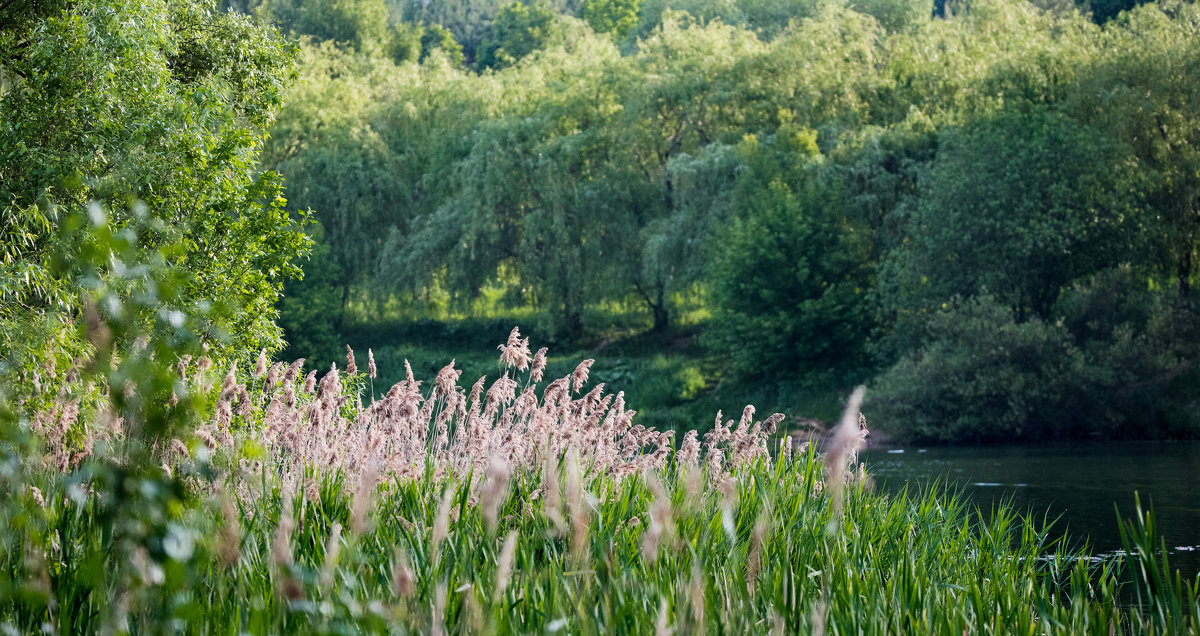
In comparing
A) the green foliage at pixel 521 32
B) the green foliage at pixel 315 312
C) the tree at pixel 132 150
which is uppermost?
the green foliage at pixel 521 32

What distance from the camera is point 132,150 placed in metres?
13.7

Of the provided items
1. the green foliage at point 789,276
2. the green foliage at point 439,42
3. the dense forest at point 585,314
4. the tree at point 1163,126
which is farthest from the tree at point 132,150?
the green foliage at point 439,42

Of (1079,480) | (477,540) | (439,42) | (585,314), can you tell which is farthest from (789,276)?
(439,42)

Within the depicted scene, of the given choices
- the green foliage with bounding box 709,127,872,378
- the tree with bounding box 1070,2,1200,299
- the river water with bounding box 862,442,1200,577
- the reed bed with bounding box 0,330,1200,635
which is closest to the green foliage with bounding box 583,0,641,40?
the green foliage with bounding box 709,127,872,378

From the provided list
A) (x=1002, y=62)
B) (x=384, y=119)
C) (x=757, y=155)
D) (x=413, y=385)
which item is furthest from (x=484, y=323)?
(x=413, y=385)

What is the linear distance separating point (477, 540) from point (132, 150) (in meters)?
10.2

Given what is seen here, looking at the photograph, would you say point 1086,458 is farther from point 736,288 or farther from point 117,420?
point 117,420

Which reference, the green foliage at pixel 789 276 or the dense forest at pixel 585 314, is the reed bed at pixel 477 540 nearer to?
the dense forest at pixel 585 314

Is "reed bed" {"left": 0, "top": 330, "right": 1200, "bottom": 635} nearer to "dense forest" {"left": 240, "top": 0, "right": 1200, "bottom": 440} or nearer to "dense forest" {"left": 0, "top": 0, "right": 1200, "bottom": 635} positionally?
"dense forest" {"left": 0, "top": 0, "right": 1200, "bottom": 635}

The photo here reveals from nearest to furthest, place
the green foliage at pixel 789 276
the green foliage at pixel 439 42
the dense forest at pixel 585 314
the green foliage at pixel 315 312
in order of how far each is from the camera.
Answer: the dense forest at pixel 585 314, the green foliage at pixel 789 276, the green foliage at pixel 315 312, the green foliage at pixel 439 42

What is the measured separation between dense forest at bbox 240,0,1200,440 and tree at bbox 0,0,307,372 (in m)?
7.65

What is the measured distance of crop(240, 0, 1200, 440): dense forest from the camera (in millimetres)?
28828

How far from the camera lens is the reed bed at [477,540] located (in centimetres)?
270

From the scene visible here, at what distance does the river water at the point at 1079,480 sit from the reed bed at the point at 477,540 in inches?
116
